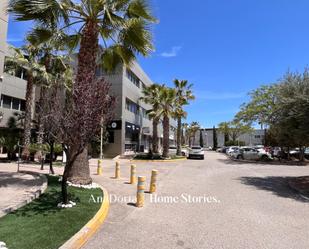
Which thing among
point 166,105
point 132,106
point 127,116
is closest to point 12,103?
point 127,116

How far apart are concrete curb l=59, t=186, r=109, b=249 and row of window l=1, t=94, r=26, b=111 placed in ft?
79.7

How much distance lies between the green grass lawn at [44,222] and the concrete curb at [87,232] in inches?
4.6

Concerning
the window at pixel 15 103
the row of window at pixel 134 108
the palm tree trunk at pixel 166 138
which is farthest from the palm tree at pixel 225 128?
the window at pixel 15 103

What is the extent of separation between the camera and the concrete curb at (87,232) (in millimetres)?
5310

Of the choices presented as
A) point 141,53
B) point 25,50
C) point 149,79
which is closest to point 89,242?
point 141,53

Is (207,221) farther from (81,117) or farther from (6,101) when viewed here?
(6,101)

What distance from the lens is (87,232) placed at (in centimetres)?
602

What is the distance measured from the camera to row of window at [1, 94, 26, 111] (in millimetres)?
28172

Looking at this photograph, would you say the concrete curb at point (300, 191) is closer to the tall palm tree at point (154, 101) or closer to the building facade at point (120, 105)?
the building facade at point (120, 105)

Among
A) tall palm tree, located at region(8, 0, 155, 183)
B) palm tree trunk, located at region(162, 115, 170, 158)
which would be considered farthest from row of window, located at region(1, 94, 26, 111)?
tall palm tree, located at region(8, 0, 155, 183)

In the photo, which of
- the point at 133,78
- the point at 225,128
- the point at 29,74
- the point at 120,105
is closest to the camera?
the point at 29,74

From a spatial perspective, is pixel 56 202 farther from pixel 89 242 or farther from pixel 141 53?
pixel 141 53

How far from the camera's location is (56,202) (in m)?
8.05

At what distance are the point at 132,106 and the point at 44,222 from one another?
3122cm
